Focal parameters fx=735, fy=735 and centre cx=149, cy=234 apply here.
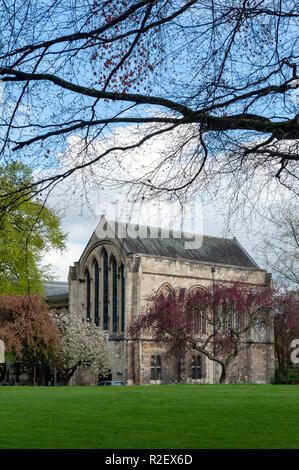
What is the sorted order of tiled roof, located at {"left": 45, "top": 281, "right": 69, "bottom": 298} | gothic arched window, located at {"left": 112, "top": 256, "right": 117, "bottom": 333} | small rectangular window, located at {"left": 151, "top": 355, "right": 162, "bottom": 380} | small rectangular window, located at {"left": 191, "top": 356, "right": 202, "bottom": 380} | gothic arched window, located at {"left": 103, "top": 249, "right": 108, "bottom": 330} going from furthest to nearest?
tiled roof, located at {"left": 45, "top": 281, "right": 69, "bottom": 298}, small rectangular window, located at {"left": 191, "top": 356, "right": 202, "bottom": 380}, gothic arched window, located at {"left": 103, "top": 249, "right": 108, "bottom": 330}, gothic arched window, located at {"left": 112, "top": 256, "right": 117, "bottom": 333}, small rectangular window, located at {"left": 151, "top": 355, "right": 162, "bottom": 380}

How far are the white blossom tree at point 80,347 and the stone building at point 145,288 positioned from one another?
1498 mm

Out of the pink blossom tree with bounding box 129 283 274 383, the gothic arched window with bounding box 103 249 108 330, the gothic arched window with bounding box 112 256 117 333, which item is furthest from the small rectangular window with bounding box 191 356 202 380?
the gothic arched window with bounding box 103 249 108 330

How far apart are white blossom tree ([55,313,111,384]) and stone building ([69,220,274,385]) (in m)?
1.50

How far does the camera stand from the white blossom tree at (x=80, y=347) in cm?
4953

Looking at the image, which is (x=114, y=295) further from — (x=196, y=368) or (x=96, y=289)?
(x=196, y=368)

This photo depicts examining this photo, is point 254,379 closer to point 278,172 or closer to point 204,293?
point 204,293

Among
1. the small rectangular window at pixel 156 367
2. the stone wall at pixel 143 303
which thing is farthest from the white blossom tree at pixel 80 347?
the small rectangular window at pixel 156 367

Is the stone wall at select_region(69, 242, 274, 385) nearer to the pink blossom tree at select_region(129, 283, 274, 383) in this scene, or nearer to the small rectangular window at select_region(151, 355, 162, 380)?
the small rectangular window at select_region(151, 355, 162, 380)

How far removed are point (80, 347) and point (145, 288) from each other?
6865 millimetres

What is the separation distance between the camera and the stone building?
173ft

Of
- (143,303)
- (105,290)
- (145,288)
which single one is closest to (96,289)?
(105,290)

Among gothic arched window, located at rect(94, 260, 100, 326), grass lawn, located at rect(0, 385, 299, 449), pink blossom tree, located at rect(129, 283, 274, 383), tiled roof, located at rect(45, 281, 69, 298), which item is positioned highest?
tiled roof, located at rect(45, 281, 69, 298)

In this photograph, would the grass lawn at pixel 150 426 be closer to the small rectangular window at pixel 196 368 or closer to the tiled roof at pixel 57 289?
the small rectangular window at pixel 196 368

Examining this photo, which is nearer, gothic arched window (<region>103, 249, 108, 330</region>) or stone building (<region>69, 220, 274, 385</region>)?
stone building (<region>69, 220, 274, 385</region>)
